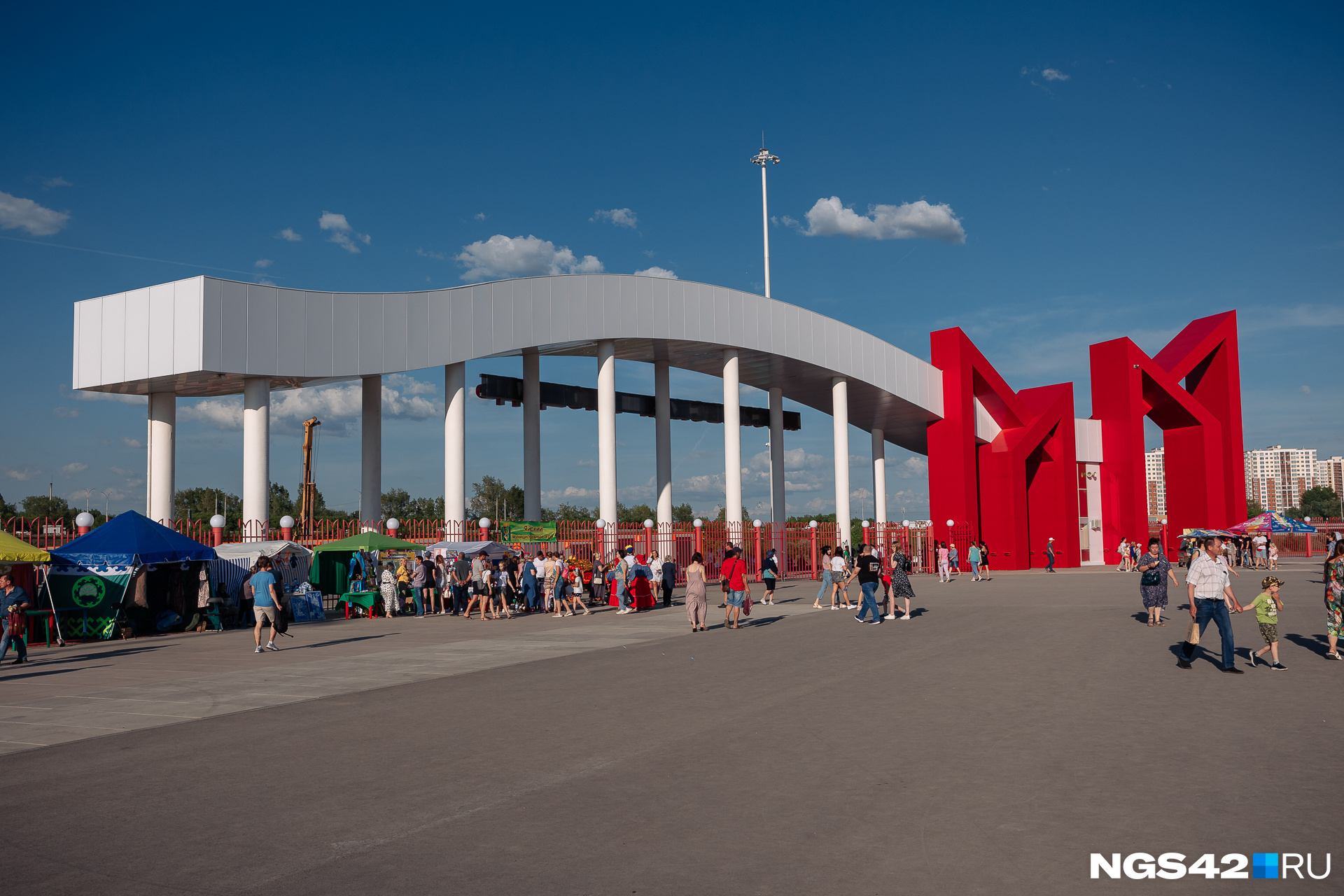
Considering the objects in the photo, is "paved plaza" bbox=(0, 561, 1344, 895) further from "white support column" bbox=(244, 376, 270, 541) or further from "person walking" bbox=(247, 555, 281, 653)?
"white support column" bbox=(244, 376, 270, 541)

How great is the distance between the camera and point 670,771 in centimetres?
750

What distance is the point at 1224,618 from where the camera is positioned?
40.6 ft

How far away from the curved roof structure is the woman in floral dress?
2388 centimetres

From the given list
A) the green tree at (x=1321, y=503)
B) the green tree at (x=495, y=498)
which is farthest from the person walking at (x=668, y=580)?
the green tree at (x=1321, y=503)

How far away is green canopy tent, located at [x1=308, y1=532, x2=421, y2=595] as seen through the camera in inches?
1006

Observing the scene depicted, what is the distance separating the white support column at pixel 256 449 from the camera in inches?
1043

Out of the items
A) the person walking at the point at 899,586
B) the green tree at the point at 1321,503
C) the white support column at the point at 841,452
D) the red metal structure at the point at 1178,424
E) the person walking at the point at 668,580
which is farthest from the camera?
the green tree at the point at 1321,503

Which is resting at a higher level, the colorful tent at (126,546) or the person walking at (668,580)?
the colorful tent at (126,546)

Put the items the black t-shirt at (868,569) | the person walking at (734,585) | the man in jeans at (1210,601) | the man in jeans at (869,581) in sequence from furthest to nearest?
the black t-shirt at (868,569) → the man in jeans at (869,581) → the person walking at (734,585) → the man in jeans at (1210,601)

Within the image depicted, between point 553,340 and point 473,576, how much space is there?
1039 cm

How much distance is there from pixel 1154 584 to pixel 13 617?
1915 centimetres

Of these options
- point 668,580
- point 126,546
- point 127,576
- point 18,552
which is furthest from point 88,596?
point 668,580

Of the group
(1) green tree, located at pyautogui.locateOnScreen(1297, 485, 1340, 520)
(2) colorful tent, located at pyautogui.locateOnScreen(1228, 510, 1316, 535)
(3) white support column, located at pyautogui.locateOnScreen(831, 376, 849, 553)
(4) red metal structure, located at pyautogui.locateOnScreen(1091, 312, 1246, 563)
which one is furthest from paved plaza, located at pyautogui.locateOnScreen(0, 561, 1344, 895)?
(1) green tree, located at pyautogui.locateOnScreen(1297, 485, 1340, 520)

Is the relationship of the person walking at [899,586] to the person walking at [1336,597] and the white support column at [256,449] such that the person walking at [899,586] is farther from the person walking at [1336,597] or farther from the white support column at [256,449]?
the white support column at [256,449]
